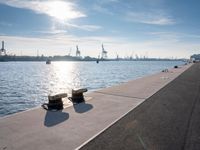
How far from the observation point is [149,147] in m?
5.89

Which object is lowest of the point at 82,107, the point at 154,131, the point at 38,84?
the point at 38,84

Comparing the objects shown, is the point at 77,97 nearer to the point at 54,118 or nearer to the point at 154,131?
the point at 54,118

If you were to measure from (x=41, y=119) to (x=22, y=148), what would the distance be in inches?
112

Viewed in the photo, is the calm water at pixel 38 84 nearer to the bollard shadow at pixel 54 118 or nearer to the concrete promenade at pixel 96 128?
the bollard shadow at pixel 54 118

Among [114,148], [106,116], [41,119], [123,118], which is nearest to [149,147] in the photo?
[114,148]

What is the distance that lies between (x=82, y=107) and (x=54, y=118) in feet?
7.77

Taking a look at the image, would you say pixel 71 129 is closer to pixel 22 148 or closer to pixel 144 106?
pixel 22 148

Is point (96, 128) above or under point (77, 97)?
under

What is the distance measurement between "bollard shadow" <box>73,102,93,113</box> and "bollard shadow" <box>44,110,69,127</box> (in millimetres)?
876

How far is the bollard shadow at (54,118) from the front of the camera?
8.02 m

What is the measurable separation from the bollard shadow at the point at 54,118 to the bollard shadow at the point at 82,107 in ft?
2.87

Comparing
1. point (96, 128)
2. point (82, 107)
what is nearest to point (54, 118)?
point (96, 128)

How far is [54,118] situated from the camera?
28.5 feet

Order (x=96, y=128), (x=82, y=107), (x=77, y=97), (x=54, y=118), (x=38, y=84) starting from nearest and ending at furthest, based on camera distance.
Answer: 1. (x=96, y=128)
2. (x=54, y=118)
3. (x=82, y=107)
4. (x=77, y=97)
5. (x=38, y=84)
